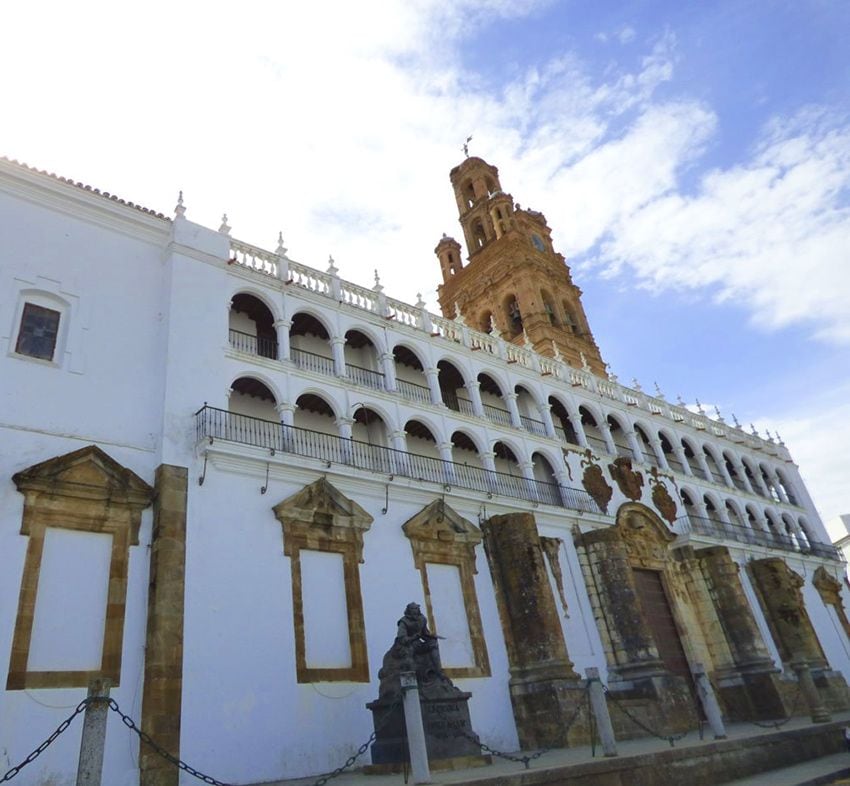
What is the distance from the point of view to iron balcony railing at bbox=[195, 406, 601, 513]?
13922mm

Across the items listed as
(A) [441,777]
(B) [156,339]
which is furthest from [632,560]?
(B) [156,339]

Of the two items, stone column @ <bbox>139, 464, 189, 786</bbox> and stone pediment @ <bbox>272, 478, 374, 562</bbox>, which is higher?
stone pediment @ <bbox>272, 478, 374, 562</bbox>

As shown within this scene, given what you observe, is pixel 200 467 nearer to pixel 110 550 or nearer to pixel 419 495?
pixel 110 550

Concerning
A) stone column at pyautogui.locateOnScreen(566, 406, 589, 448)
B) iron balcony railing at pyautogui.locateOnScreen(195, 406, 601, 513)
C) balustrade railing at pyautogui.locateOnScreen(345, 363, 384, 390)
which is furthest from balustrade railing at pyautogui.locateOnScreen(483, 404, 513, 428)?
balustrade railing at pyautogui.locateOnScreen(345, 363, 384, 390)

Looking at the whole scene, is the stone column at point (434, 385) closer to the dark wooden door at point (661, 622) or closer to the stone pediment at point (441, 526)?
the stone pediment at point (441, 526)

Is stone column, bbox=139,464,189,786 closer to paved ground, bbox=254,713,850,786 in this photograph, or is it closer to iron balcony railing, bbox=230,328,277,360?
paved ground, bbox=254,713,850,786

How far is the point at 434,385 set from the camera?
1936cm

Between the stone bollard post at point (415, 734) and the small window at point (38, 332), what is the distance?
9288 mm

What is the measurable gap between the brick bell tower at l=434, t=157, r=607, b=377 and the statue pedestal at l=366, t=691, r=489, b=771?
19026 millimetres

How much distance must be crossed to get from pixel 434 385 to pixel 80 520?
33.6 ft

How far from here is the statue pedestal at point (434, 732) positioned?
34.8 ft

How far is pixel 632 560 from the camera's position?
2072 cm

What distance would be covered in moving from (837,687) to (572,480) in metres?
12.2

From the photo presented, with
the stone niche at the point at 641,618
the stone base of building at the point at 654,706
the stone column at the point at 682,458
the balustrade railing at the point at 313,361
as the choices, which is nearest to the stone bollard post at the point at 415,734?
the stone niche at the point at 641,618
